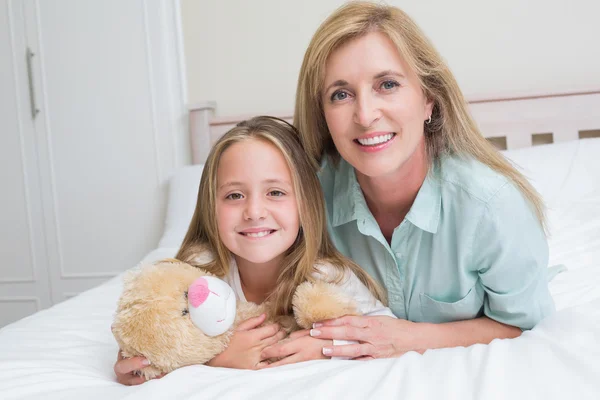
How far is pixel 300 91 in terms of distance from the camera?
1.21 m

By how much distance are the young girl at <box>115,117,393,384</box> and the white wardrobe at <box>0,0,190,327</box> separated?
1.43 metres

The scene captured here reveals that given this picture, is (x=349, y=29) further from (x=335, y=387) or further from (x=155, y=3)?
(x=155, y=3)

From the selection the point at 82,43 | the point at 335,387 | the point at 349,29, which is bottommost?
the point at 335,387

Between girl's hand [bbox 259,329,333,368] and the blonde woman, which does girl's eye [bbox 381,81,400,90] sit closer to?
the blonde woman

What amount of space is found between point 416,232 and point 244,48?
159 centimetres

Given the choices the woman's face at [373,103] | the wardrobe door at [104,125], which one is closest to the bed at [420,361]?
the woman's face at [373,103]

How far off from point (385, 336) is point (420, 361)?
154 mm

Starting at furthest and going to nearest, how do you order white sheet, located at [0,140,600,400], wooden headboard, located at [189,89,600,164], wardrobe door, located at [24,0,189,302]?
1. wardrobe door, located at [24,0,189,302]
2. wooden headboard, located at [189,89,600,164]
3. white sheet, located at [0,140,600,400]

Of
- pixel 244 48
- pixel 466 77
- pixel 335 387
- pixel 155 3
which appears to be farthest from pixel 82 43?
pixel 335 387

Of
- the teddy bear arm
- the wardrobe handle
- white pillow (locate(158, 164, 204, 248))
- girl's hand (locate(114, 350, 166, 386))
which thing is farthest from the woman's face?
the wardrobe handle

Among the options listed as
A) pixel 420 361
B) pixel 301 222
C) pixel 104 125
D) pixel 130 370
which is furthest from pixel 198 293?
pixel 104 125

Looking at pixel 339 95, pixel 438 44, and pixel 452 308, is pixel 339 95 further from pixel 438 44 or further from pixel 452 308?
pixel 438 44

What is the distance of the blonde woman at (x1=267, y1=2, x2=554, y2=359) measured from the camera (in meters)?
1.08

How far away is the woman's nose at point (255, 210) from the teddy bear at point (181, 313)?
154 mm
